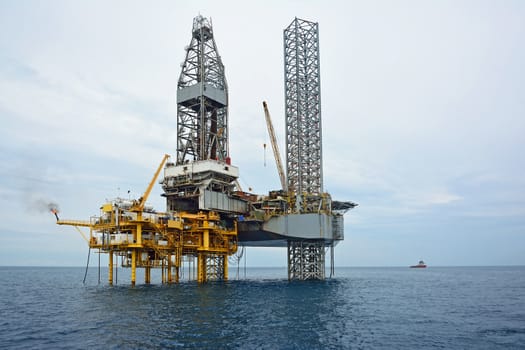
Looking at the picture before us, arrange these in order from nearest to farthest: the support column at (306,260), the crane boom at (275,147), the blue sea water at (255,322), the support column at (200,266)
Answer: the blue sea water at (255,322), the support column at (200,266), the support column at (306,260), the crane boom at (275,147)

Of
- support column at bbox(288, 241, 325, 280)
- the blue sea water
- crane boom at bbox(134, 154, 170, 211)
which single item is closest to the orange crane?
crane boom at bbox(134, 154, 170, 211)

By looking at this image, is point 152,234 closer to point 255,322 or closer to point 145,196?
point 145,196

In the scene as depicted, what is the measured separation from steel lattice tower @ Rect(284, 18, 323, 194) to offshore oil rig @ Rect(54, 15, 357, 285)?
0.12 m

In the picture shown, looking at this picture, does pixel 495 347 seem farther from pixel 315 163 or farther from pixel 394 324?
pixel 315 163

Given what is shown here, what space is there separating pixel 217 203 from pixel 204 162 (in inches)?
169

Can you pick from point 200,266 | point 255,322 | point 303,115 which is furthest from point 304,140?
point 255,322

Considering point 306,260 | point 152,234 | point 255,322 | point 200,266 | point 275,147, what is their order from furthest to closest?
point 275,147 → point 306,260 → point 200,266 → point 152,234 → point 255,322

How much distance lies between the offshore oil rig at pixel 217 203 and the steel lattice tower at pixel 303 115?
119mm

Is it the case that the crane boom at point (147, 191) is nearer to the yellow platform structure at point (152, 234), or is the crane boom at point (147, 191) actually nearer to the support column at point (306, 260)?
the yellow platform structure at point (152, 234)

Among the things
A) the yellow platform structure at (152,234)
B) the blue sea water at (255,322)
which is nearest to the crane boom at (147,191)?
the yellow platform structure at (152,234)

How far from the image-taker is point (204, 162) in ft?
147

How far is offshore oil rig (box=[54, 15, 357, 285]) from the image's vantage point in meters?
41.8

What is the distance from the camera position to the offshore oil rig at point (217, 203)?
137 feet

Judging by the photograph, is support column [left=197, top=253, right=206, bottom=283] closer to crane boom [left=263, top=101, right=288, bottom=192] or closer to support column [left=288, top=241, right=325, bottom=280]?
support column [left=288, top=241, right=325, bottom=280]
